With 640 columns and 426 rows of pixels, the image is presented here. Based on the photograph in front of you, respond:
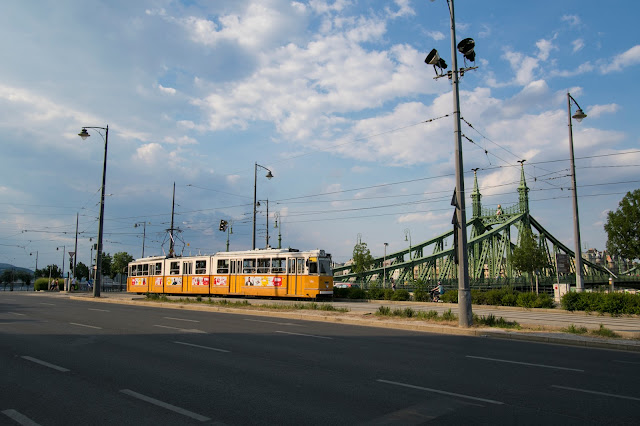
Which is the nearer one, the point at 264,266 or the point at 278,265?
the point at 278,265

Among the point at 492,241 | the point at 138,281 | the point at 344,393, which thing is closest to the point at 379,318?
the point at 344,393

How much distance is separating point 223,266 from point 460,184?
22.8 m

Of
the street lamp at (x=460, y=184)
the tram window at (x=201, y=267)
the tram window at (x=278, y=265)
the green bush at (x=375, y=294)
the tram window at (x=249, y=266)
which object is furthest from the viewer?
the tram window at (x=201, y=267)

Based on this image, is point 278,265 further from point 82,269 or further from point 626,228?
point 82,269

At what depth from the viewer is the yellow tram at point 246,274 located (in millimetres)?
29719

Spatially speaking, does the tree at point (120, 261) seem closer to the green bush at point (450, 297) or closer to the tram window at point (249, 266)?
the tram window at point (249, 266)

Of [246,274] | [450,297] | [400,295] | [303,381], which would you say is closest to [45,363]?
[303,381]

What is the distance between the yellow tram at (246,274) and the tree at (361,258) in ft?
94.1

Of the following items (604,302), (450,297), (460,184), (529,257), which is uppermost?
(460,184)

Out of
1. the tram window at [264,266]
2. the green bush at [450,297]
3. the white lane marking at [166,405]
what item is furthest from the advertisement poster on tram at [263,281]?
the white lane marking at [166,405]

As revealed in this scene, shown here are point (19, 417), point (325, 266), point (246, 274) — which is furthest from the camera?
point (246, 274)

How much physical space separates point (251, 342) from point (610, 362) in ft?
26.9

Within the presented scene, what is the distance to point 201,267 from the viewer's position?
36.5 meters

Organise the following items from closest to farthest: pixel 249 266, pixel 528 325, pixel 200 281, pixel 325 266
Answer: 1. pixel 528 325
2. pixel 325 266
3. pixel 249 266
4. pixel 200 281
